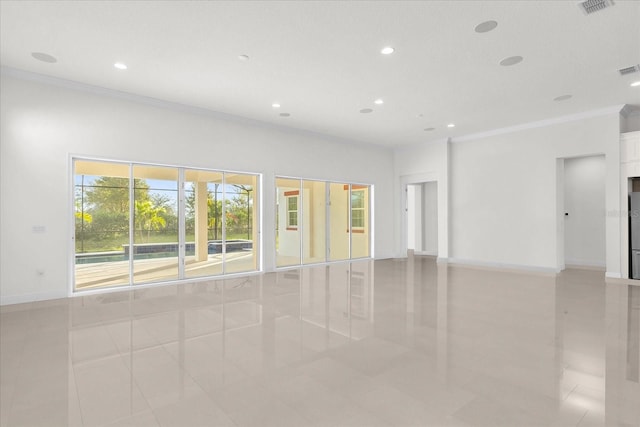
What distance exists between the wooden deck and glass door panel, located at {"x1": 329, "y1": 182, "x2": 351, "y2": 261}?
9.03ft

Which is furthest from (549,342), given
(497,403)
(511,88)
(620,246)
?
(620,246)

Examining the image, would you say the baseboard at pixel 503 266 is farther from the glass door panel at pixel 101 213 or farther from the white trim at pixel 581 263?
the glass door panel at pixel 101 213

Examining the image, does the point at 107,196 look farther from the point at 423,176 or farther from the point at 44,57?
the point at 423,176

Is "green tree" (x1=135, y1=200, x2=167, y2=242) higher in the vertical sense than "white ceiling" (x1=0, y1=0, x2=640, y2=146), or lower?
lower

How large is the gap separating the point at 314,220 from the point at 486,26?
23.6ft

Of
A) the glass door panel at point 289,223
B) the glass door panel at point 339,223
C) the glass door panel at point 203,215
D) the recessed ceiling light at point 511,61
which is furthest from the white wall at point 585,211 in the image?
the glass door panel at point 203,215

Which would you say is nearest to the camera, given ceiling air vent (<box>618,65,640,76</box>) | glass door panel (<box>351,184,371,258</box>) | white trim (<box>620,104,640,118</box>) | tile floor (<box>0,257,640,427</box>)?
tile floor (<box>0,257,640,427</box>)

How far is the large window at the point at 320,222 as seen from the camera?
32.2ft

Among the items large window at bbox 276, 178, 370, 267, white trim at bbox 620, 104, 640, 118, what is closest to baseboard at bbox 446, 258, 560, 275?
large window at bbox 276, 178, 370, 267

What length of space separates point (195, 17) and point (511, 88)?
5.39 metres

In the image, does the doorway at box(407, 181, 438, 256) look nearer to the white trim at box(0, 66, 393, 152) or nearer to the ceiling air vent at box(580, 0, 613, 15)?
the white trim at box(0, 66, 393, 152)

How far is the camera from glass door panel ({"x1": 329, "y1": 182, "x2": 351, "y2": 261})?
10844 mm

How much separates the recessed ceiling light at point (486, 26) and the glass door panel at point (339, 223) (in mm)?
6660

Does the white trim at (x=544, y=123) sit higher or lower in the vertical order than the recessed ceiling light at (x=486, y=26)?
lower
